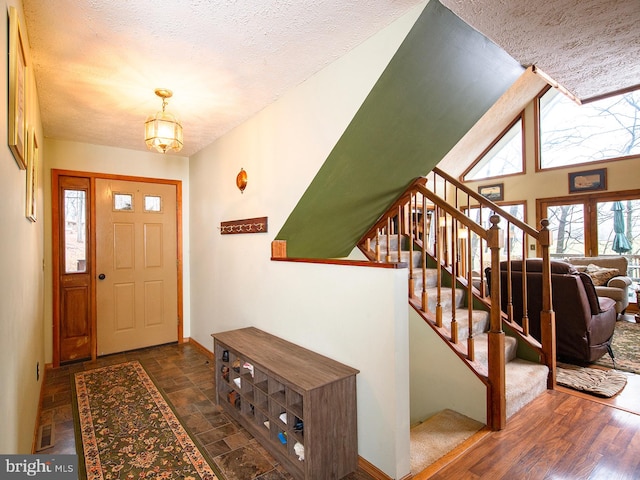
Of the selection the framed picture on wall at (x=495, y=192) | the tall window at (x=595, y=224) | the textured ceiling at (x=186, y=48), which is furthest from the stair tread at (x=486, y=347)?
the framed picture on wall at (x=495, y=192)

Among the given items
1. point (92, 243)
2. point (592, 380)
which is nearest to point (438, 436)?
point (592, 380)

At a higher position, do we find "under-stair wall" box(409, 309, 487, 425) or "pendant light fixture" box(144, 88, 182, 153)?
"pendant light fixture" box(144, 88, 182, 153)

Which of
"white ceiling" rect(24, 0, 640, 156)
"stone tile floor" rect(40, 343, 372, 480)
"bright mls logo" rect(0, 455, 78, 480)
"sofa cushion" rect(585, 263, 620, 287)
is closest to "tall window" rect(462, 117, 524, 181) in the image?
"sofa cushion" rect(585, 263, 620, 287)

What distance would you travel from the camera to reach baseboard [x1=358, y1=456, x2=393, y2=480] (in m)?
1.82

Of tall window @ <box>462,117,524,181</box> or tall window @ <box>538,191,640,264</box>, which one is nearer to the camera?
tall window @ <box>538,191,640,264</box>

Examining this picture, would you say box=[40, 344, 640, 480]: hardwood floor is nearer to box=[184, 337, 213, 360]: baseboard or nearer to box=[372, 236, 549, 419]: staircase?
box=[372, 236, 549, 419]: staircase

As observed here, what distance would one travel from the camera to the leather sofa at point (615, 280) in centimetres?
501

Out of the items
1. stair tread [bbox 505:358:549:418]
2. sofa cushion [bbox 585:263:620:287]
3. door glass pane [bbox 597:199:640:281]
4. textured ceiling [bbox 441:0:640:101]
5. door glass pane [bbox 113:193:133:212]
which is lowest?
stair tread [bbox 505:358:549:418]

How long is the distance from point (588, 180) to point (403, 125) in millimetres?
5820

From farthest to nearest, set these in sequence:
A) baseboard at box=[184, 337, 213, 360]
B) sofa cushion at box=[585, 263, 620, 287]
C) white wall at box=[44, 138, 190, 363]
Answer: sofa cushion at box=[585, 263, 620, 287]
baseboard at box=[184, 337, 213, 360]
white wall at box=[44, 138, 190, 363]

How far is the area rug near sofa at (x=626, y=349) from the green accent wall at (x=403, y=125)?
2.66m

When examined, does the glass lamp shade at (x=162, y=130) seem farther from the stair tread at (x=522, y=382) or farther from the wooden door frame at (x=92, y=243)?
the stair tread at (x=522, y=382)

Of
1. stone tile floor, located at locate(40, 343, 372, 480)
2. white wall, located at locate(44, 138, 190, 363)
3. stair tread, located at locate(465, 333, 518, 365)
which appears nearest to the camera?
stone tile floor, located at locate(40, 343, 372, 480)

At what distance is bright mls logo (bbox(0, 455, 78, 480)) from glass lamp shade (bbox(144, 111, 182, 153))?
1951 mm
